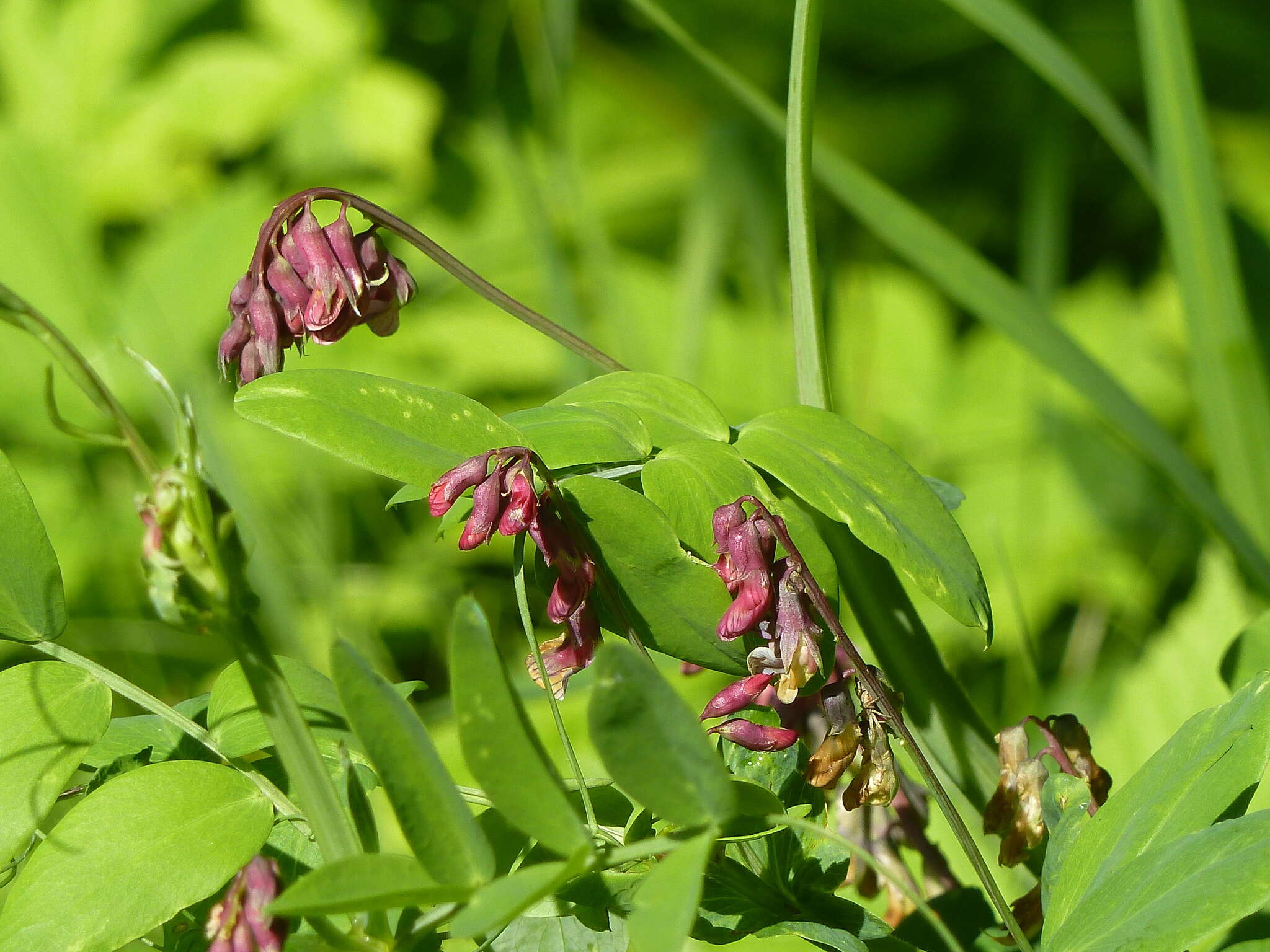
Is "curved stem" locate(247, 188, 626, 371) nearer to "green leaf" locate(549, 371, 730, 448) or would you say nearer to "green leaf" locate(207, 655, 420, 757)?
"green leaf" locate(549, 371, 730, 448)

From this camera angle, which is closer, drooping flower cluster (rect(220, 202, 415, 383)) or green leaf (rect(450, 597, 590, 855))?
green leaf (rect(450, 597, 590, 855))

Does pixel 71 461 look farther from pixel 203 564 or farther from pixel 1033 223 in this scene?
pixel 203 564

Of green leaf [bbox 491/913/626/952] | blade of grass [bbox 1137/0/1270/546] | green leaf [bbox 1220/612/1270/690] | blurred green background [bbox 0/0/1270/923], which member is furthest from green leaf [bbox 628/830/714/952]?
blurred green background [bbox 0/0/1270/923]

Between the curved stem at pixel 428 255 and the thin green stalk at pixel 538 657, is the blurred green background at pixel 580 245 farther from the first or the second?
the thin green stalk at pixel 538 657

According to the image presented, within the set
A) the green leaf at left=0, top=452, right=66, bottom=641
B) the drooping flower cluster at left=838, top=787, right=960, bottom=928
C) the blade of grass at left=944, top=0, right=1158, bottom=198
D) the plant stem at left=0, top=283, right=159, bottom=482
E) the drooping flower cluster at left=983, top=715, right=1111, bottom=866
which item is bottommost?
the drooping flower cluster at left=838, top=787, right=960, bottom=928

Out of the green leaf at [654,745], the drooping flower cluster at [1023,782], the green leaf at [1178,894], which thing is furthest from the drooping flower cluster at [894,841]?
the green leaf at [654,745]

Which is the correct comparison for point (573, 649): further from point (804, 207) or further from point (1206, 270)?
point (1206, 270)

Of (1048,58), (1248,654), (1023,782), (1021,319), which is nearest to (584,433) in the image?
(1023,782)

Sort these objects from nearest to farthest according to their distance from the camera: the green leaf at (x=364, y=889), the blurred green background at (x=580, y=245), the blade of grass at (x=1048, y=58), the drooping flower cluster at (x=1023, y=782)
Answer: the green leaf at (x=364, y=889) → the drooping flower cluster at (x=1023, y=782) → the blade of grass at (x=1048, y=58) → the blurred green background at (x=580, y=245)
